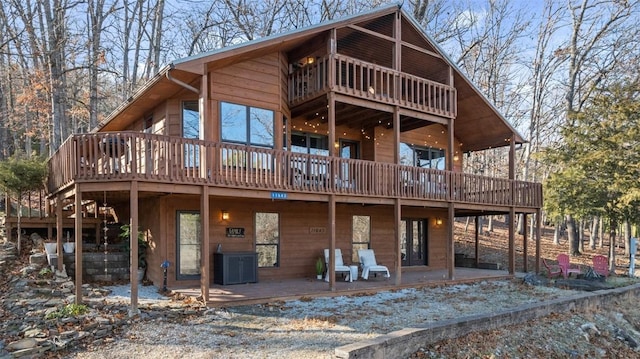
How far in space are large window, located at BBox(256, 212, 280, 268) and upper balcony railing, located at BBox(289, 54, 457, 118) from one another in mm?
3292

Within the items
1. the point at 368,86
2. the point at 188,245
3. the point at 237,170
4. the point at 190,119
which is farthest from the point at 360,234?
the point at 190,119

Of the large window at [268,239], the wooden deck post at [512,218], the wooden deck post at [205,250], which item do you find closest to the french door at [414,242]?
the wooden deck post at [512,218]

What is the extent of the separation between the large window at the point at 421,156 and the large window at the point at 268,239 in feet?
19.5

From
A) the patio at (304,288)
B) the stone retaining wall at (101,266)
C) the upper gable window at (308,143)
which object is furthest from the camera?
the upper gable window at (308,143)

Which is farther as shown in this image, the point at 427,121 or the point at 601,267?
the point at 601,267

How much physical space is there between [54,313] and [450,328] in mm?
6768

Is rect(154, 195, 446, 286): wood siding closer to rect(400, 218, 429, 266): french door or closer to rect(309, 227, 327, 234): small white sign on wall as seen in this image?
rect(309, 227, 327, 234): small white sign on wall

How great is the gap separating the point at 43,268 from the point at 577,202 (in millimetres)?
16587

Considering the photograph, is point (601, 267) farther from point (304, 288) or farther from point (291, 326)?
point (291, 326)

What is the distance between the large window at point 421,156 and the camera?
15629mm

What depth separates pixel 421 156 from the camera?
16.2 m

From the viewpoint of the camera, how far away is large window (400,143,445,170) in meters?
15.6

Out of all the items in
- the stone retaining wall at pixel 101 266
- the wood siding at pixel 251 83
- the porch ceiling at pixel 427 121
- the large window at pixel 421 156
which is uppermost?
the wood siding at pixel 251 83

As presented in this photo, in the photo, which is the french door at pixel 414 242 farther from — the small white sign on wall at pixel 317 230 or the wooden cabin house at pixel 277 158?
the small white sign on wall at pixel 317 230
